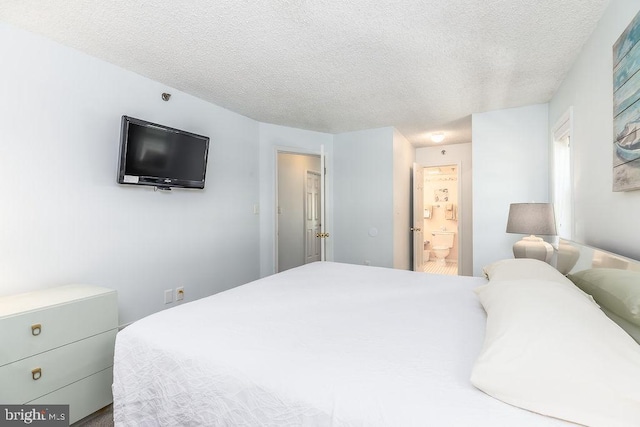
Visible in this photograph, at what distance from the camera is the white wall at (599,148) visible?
61.0 inches

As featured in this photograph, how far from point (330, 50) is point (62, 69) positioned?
75.0 inches

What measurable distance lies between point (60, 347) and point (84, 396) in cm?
35

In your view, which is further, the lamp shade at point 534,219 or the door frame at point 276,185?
the door frame at point 276,185

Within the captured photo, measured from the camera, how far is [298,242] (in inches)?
227

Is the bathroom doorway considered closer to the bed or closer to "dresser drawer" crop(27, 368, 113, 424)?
the bed

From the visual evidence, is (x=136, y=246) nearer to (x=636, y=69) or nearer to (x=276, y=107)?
(x=276, y=107)

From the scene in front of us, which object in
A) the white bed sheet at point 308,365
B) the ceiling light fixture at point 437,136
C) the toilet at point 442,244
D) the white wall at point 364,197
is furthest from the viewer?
the toilet at point 442,244

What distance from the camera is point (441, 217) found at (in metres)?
7.55

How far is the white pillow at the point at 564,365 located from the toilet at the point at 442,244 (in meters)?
6.40

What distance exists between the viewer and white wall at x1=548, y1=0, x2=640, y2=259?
1548mm

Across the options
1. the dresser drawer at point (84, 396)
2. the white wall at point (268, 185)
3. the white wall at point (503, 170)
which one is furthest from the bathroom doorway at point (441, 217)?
the dresser drawer at point (84, 396)

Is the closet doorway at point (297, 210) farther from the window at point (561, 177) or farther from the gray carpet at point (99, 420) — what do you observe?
the gray carpet at point (99, 420)

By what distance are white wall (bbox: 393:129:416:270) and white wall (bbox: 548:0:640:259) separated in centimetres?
223

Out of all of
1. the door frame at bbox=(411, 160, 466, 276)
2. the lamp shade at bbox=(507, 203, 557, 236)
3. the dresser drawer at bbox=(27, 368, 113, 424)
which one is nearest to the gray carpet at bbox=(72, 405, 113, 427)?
the dresser drawer at bbox=(27, 368, 113, 424)
